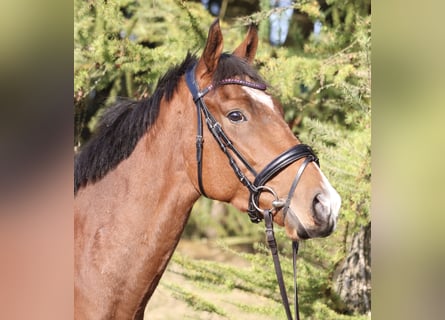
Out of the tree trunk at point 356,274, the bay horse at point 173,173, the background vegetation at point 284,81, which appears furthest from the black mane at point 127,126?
the tree trunk at point 356,274

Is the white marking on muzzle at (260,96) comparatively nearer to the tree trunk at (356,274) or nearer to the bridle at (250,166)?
the bridle at (250,166)

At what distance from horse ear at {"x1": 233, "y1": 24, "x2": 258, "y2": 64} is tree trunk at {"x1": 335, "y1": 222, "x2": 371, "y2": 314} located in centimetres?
138

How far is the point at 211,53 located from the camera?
1.34 m

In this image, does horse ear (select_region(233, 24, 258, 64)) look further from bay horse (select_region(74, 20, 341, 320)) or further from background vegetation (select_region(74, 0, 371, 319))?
background vegetation (select_region(74, 0, 371, 319))

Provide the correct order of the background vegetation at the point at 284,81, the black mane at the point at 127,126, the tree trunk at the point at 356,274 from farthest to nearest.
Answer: the tree trunk at the point at 356,274, the background vegetation at the point at 284,81, the black mane at the point at 127,126

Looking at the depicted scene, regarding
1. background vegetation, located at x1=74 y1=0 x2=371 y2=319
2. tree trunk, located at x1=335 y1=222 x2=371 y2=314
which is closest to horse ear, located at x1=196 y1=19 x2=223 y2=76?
background vegetation, located at x1=74 y1=0 x2=371 y2=319

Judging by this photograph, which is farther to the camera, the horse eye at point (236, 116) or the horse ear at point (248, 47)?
the horse ear at point (248, 47)

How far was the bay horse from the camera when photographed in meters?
1.29

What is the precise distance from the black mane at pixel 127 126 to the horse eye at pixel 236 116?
0.11 metres

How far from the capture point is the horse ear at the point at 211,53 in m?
1.31
